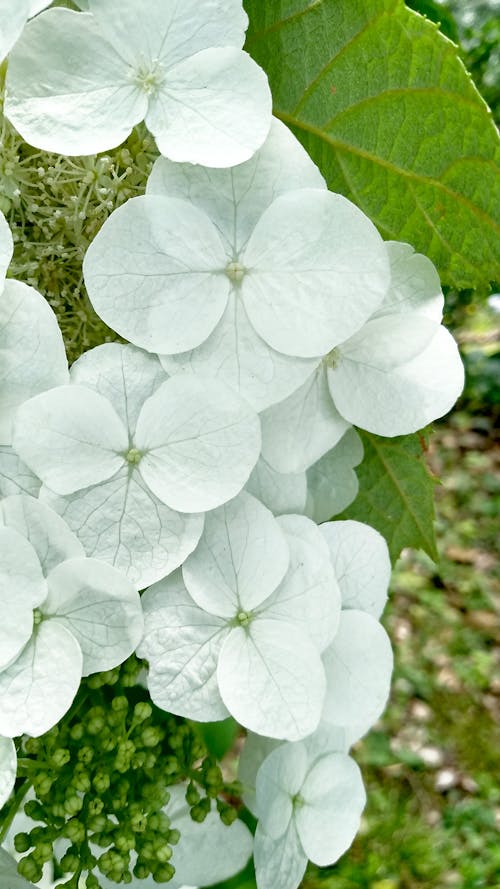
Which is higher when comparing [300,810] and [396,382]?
[396,382]

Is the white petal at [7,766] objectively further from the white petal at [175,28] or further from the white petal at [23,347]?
the white petal at [175,28]

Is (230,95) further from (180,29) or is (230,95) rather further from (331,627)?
(331,627)

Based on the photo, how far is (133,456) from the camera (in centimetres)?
43

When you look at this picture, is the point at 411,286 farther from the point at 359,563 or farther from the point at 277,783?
the point at 277,783

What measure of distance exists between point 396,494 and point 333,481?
66 millimetres

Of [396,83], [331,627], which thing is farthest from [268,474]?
[396,83]

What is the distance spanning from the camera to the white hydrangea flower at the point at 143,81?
403 millimetres

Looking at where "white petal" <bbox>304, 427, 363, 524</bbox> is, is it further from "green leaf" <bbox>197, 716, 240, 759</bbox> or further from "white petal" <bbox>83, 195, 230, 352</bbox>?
"green leaf" <bbox>197, 716, 240, 759</bbox>

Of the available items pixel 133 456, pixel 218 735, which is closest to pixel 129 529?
pixel 133 456

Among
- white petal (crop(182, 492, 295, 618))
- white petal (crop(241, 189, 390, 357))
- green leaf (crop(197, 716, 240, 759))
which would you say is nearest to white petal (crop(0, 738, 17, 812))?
white petal (crop(182, 492, 295, 618))

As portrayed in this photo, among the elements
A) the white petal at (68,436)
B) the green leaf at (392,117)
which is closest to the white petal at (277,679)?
the white petal at (68,436)

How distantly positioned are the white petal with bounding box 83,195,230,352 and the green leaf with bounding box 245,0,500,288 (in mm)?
101

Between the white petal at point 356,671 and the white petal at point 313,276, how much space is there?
0.16 meters

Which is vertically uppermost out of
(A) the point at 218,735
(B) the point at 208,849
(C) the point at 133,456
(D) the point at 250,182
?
(D) the point at 250,182
